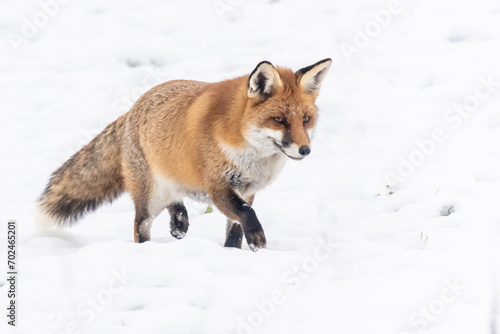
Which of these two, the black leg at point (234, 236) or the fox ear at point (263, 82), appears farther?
the black leg at point (234, 236)

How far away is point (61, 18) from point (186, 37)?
7.44 ft

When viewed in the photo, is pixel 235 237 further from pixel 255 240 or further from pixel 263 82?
pixel 263 82

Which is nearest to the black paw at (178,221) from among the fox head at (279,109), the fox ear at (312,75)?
the fox head at (279,109)

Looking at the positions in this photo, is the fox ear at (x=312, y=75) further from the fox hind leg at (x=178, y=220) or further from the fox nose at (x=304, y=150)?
the fox hind leg at (x=178, y=220)

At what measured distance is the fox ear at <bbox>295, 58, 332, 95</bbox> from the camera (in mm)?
5199

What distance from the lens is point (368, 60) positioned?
29.6 ft

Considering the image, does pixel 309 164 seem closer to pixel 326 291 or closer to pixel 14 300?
pixel 326 291

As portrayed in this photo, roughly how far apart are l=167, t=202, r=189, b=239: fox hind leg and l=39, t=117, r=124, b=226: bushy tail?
0.55 meters

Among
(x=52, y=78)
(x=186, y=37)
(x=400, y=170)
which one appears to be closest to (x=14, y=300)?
(x=400, y=170)

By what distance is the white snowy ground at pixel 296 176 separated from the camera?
374cm

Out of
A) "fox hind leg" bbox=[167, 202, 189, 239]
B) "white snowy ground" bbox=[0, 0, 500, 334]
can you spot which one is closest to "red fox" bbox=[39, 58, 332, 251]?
"fox hind leg" bbox=[167, 202, 189, 239]

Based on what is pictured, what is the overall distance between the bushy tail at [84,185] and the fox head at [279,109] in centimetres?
172

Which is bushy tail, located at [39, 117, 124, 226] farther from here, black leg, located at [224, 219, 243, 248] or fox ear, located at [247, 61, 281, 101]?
fox ear, located at [247, 61, 281, 101]

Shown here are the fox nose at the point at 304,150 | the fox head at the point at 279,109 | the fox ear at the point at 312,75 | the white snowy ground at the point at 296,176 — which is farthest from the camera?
the fox ear at the point at 312,75
